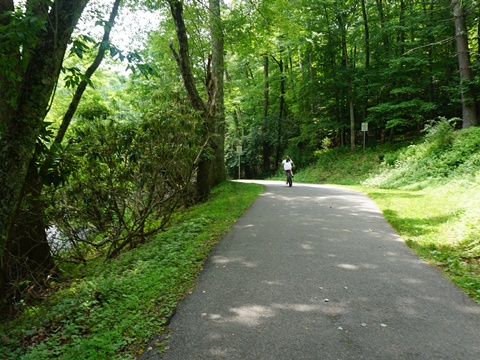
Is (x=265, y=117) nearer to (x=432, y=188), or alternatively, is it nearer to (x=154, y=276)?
(x=432, y=188)

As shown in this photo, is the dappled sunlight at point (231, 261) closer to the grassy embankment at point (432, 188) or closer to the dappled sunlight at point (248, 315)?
the dappled sunlight at point (248, 315)

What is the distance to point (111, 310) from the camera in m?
3.73

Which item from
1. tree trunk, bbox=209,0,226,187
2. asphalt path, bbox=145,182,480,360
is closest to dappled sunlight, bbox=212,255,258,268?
asphalt path, bbox=145,182,480,360

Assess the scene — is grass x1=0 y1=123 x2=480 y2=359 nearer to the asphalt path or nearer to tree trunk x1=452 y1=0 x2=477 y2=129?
the asphalt path

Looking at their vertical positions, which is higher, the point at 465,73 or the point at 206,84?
the point at 465,73

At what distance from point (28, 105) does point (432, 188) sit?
13.7m

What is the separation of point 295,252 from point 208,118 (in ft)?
22.9

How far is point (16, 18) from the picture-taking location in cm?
295

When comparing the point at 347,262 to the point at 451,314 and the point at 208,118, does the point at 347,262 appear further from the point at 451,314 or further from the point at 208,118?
the point at 208,118

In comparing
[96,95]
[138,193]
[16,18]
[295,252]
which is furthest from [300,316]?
[96,95]

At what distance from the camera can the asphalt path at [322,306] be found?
300 centimetres

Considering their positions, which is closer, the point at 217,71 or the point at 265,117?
the point at 217,71

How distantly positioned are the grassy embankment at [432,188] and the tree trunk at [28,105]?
5.65 meters

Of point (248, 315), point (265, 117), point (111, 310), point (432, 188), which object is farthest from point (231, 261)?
point (265, 117)
